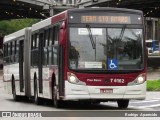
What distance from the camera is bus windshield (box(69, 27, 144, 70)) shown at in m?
18.5

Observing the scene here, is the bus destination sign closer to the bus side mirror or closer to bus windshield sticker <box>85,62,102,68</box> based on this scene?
the bus side mirror

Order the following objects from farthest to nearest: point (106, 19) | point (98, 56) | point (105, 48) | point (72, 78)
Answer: point (106, 19), point (105, 48), point (98, 56), point (72, 78)

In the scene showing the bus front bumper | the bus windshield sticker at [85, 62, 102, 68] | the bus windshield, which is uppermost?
the bus windshield

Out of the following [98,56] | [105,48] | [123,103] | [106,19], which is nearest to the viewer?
[98,56]

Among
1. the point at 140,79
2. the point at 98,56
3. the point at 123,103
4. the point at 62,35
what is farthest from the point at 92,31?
the point at 123,103

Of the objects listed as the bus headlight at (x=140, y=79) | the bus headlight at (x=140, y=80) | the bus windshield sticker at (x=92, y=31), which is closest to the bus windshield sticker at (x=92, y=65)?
the bus windshield sticker at (x=92, y=31)

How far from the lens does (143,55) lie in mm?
18781

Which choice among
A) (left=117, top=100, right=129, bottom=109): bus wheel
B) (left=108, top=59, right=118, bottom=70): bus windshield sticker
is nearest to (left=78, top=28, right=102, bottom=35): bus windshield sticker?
(left=108, top=59, right=118, bottom=70): bus windshield sticker

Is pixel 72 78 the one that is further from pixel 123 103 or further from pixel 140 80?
pixel 123 103

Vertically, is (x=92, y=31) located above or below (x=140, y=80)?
above

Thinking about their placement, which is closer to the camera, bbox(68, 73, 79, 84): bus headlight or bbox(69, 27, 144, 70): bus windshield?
bbox(68, 73, 79, 84): bus headlight

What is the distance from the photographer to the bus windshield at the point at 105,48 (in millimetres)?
18484

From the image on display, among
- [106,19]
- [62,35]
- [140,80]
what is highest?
[106,19]

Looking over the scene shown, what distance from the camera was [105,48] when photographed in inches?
733
